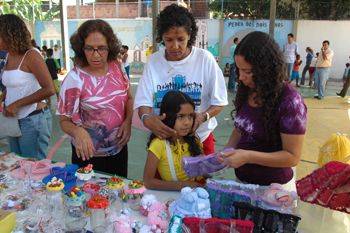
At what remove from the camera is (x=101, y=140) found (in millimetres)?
1957

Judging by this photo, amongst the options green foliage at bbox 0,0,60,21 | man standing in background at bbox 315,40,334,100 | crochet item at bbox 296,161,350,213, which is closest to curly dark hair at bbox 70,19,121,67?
crochet item at bbox 296,161,350,213

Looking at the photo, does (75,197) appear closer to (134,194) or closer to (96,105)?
(134,194)

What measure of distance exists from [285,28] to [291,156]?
1356cm

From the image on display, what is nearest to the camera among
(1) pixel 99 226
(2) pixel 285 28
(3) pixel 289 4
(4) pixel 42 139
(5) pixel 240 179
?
(1) pixel 99 226

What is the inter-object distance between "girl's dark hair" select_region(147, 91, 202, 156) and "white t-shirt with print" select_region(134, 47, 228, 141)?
0.10 m

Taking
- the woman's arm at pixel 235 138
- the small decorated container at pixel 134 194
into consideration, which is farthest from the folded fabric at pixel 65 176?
the woman's arm at pixel 235 138

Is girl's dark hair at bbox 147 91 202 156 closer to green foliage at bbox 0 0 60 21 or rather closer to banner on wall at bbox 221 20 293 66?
banner on wall at bbox 221 20 293 66

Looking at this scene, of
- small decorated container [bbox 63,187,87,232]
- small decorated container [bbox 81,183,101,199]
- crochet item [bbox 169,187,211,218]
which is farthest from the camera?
small decorated container [bbox 81,183,101,199]

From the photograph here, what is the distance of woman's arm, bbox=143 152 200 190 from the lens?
1.73 m

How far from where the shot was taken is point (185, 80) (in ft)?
6.29

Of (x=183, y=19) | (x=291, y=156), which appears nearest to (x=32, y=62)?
(x=183, y=19)

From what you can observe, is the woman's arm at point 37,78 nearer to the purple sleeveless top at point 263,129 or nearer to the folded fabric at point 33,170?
the folded fabric at point 33,170

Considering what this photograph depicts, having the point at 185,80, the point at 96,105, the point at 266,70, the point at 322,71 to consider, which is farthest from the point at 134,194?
the point at 322,71

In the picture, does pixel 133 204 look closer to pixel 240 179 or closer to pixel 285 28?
pixel 240 179
